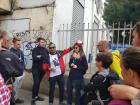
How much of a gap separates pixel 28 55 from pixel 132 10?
48.2 ft

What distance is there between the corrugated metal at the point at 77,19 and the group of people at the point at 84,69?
2774 millimetres

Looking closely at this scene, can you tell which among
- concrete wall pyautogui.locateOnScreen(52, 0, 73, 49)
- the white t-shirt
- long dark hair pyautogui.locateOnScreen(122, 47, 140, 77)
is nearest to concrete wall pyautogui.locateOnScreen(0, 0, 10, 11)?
concrete wall pyautogui.locateOnScreen(52, 0, 73, 49)

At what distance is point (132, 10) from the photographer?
2306 centimetres

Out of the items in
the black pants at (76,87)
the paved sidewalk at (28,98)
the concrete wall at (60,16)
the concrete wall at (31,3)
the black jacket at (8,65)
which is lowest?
the paved sidewalk at (28,98)

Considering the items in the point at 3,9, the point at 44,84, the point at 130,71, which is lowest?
the point at 44,84

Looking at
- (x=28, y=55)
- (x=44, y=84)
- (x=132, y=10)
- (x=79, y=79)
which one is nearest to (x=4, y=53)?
(x=79, y=79)

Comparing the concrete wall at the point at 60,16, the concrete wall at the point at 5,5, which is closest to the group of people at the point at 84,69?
the concrete wall at the point at 60,16

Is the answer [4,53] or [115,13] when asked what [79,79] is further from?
[115,13]

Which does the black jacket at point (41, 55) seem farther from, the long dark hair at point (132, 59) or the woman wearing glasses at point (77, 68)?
the long dark hair at point (132, 59)

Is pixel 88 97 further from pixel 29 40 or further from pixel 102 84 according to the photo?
pixel 29 40

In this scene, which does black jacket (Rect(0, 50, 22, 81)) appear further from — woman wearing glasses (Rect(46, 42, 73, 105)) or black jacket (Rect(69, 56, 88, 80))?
woman wearing glasses (Rect(46, 42, 73, 105))

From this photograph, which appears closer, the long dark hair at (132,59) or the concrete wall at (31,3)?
the long dark hair at (132,59)

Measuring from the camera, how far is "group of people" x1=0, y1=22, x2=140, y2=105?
2053 millimetres

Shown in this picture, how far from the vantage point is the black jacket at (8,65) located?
4266mm
